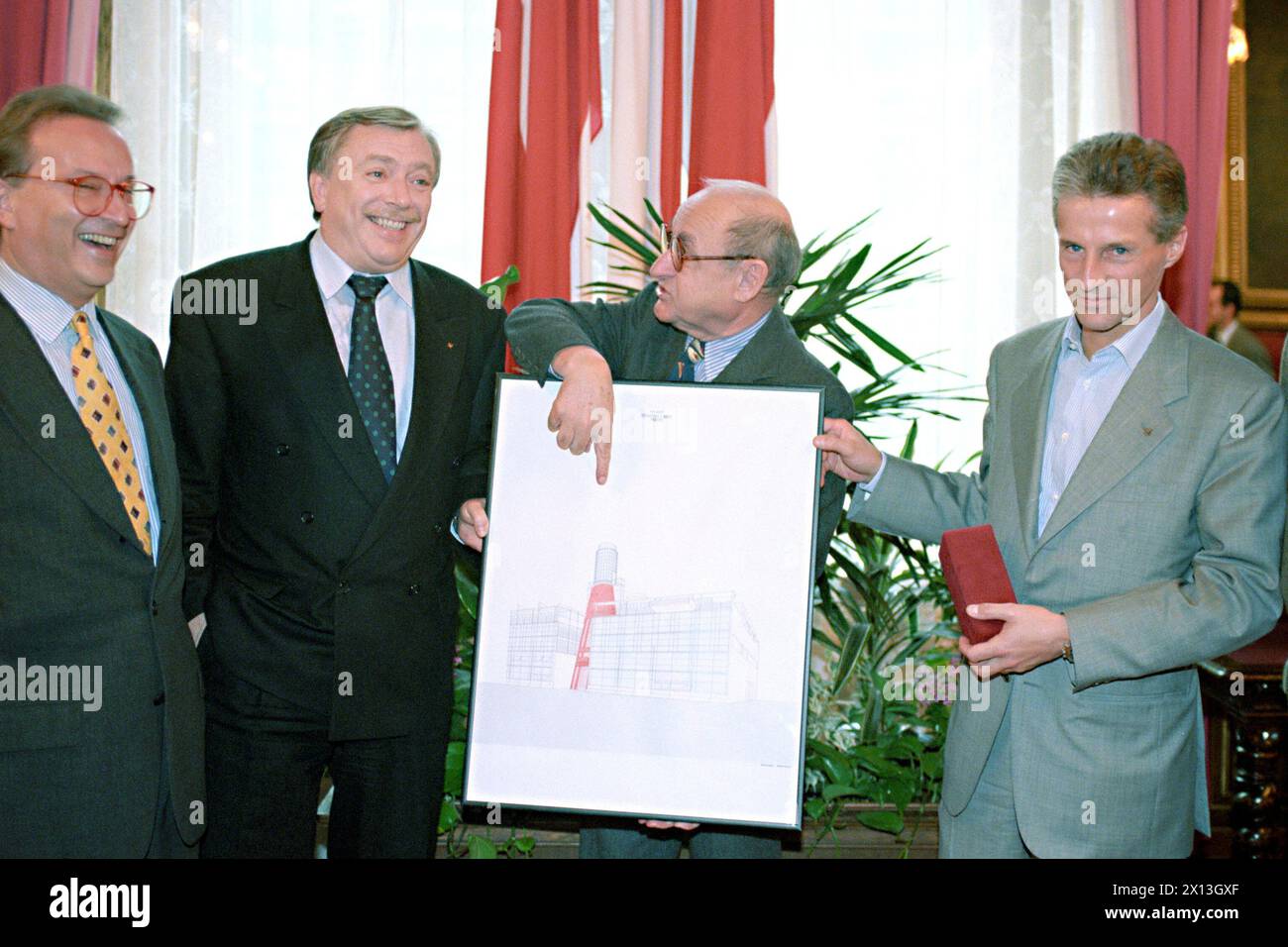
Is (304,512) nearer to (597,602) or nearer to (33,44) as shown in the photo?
(597,602)

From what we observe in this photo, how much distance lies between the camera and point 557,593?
2.00 m

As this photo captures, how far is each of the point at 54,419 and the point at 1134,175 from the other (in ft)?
5.80

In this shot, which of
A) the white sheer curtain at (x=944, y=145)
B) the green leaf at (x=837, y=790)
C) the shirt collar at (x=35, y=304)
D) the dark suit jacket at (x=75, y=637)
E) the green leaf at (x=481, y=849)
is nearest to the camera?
the dark suit jacket at (x=75, y=637)

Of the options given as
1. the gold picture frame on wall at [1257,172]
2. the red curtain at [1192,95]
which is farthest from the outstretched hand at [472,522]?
the gold picture frame on wall at [1257,172]

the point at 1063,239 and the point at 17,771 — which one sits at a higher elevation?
the point at 1063,239

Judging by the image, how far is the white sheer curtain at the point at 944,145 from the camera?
4.30 m

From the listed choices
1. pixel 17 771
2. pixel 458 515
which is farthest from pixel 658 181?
pixel 17 771

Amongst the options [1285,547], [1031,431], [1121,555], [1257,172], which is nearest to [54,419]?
[1031,431]

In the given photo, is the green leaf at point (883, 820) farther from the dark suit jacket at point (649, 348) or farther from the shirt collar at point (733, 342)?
the shirt collar at point (733, 342)

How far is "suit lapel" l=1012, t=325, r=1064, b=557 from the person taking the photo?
196 centimetres

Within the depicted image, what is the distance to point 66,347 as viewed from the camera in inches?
76.4

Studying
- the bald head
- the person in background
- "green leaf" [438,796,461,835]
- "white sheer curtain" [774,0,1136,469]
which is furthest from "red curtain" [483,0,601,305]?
the person in background

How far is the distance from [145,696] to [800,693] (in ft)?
3.58
